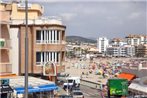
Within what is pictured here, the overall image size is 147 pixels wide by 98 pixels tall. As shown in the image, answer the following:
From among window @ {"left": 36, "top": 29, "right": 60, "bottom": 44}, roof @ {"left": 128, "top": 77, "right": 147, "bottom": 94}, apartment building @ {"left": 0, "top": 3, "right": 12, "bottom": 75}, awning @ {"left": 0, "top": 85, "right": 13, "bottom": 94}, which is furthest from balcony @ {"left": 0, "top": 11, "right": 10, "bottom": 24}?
roof @ {"left": 128, "top": 77, "right": 147, "bottom": 94}

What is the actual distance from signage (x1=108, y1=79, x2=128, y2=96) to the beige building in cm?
495

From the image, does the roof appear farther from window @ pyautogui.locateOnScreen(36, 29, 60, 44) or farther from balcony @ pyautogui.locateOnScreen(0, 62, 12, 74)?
balcony @ pyautogui.locateOnScreen(0, 62, 12, 74)

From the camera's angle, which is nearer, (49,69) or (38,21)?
(49,69)

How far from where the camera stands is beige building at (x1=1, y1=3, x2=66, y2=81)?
120 ft

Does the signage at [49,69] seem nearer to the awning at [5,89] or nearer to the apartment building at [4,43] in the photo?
the apartment building at [4,43]

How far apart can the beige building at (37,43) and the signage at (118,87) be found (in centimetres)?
495

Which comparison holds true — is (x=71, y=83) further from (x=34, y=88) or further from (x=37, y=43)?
(x=34, y=88)

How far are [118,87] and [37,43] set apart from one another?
780 cm

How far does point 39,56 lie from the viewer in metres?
37.3

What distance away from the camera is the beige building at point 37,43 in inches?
1443

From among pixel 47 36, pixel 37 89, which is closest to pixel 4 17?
pixel 37 89

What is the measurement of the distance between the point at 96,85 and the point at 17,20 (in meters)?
20.5

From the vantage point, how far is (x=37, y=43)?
36.9 meters

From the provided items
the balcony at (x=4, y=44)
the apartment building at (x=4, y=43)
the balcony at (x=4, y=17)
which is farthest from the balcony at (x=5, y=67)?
the balcony at (x=4, y=17)
